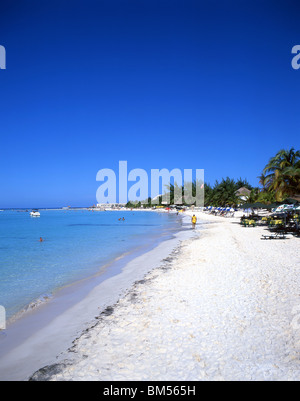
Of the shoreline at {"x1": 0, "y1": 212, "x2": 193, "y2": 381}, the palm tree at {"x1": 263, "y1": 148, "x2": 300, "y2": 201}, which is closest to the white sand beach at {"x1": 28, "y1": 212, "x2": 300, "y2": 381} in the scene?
the shoreline at {"x1": 0, "y1": 212, "x2": 193, "y2": 381}

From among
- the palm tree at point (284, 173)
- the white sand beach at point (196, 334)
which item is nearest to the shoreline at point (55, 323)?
the white sand beach at point (196, 334)

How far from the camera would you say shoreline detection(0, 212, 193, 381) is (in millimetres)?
3356

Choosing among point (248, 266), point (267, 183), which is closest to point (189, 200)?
point (267, 183)

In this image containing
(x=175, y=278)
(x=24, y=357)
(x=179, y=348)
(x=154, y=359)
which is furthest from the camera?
(x=175, y=278)

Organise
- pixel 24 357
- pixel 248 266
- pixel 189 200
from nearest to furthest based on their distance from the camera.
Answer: pixel 24 357, pixel 248 266, pixel 189 200

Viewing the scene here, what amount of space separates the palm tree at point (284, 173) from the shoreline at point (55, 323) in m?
18.8

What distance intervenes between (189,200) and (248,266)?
248ft

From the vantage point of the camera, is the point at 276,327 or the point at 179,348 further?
the point at 276,327

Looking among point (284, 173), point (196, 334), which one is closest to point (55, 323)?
point (196, 334)

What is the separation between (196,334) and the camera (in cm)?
353

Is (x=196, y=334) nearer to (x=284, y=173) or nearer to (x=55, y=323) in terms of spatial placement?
(x=55, y=323)

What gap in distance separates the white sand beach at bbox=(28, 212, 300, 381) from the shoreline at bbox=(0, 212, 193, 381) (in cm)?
34
